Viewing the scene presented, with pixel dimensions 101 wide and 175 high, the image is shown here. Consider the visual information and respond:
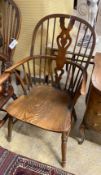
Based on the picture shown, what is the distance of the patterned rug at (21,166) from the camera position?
1717 millimetres

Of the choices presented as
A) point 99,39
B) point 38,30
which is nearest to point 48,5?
point 38,30

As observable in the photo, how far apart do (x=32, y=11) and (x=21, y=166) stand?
1.28 metres

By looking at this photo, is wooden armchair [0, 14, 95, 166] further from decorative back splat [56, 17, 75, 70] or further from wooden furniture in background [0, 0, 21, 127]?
wooden furniture in background [0, 0, 21, 127]

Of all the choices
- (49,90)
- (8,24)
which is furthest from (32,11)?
(49,90)

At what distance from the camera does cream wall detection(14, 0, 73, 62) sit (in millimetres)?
1932

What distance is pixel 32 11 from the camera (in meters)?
1.96

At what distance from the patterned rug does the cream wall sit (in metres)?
0.95

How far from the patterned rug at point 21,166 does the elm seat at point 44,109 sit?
379 mm

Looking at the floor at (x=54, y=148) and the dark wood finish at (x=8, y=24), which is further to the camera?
the dark wood finish at (x=8, y=24)

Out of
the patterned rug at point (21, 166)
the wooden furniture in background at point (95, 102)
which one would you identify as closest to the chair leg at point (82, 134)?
the wooden furniture in background at point (95, 102)

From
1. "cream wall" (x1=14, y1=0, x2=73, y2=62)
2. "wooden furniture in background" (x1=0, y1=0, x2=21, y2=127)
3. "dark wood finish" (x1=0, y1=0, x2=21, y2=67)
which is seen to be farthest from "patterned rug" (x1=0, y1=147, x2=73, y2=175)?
"cream wall" (x1=14, y1=0, x2=73, y2=62)

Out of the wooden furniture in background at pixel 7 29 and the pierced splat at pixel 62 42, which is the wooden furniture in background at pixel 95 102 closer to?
the pierced splat at pixel 62 42

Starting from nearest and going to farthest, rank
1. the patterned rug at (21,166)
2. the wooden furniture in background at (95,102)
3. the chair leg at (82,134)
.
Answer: the wooden furniture in background at (95,102), the patterned rug at (21,166), the chair leg at (82,134)

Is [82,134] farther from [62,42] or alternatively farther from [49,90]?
[62,42]
